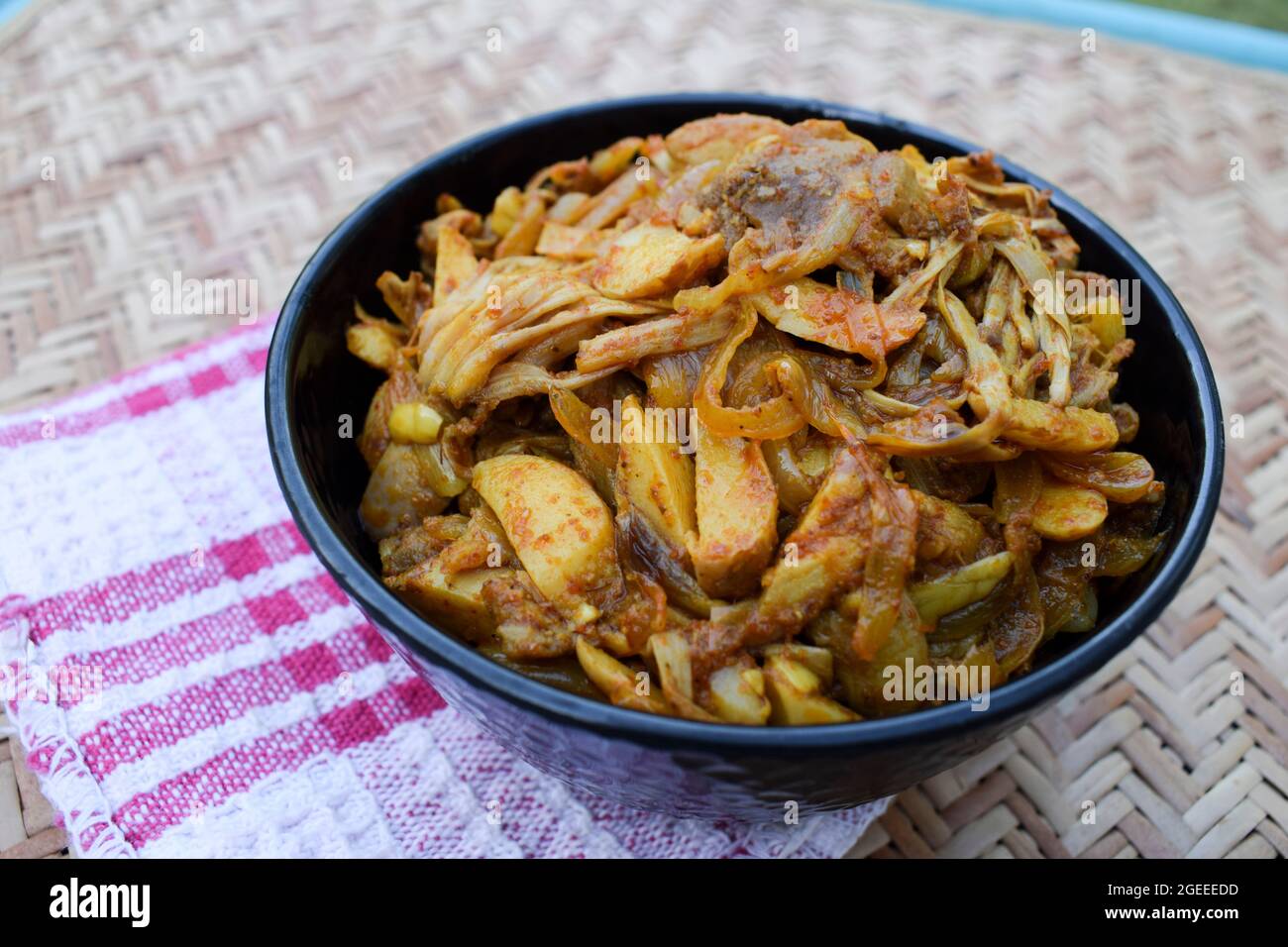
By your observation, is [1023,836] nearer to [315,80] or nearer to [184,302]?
[184,302]

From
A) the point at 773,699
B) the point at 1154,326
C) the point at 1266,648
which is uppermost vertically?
the point at 1154,326

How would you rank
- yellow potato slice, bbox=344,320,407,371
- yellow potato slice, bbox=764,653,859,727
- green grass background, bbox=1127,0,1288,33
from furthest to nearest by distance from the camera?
green grass background, bbox=1127,0,1288,33 → yellow potato slice, bbox=344,320,407,371 → yellow potato slice, bbox=764,653,859,727

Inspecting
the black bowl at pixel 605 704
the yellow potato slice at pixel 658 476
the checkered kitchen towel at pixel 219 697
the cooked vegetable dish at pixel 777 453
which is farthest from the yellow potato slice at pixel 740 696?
the checkered kitchen towel at pixel 219 697

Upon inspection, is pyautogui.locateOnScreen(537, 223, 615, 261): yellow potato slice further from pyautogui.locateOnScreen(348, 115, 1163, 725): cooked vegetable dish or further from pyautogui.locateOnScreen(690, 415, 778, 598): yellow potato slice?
pyautogui.locateOnScreen(690, 415, 778, 598): yellow potato slice

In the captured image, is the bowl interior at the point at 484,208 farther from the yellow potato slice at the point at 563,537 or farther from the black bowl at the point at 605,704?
the yellow potato slice at the point at 563,537

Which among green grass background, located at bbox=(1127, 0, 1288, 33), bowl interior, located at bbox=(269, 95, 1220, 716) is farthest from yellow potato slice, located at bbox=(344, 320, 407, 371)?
green grass background, located at bbox=(1127, 0, 1288, 33)

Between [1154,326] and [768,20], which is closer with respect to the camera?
[1154,326]
